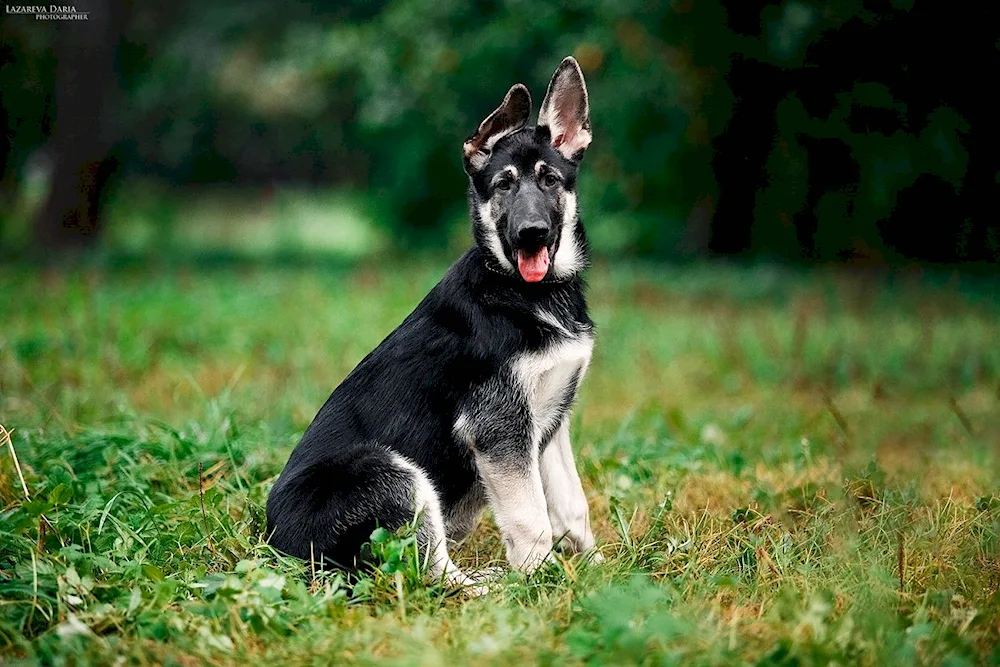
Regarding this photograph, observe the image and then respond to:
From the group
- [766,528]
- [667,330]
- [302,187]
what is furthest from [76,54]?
[302,187]

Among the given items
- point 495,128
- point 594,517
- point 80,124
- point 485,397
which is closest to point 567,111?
point 495,128

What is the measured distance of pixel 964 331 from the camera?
10328 millimetres

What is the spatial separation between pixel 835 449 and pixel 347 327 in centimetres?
534

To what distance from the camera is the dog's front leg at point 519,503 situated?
3.74m

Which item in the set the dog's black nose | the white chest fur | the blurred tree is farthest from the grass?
the blurred tree

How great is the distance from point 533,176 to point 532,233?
1.09 ft

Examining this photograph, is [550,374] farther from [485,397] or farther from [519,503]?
[519,503]

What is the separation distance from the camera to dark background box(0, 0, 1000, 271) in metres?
13.7

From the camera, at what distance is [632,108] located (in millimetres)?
14586

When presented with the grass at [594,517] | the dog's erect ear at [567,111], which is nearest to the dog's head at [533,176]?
the dog's erect ear at [567,111]

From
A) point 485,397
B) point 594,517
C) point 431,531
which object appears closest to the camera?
point 431,531

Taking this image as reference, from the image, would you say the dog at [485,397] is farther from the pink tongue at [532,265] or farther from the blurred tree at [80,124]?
the blurred tree at [80,124]

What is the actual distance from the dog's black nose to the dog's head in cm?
1

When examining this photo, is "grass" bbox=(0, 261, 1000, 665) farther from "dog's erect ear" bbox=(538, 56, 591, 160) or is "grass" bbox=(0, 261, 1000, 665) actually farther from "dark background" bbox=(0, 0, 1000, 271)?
"dark background" bbox=(0, 0, 1000, 271)
